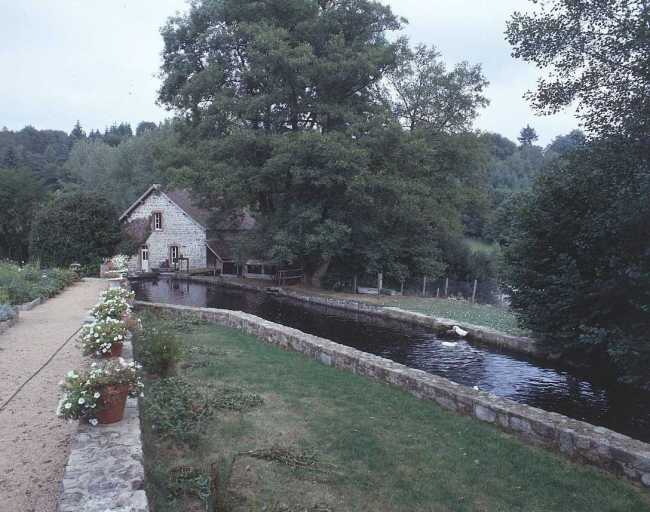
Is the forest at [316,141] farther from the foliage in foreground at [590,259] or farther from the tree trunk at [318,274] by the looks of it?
the foliage in foreground at [590,259]

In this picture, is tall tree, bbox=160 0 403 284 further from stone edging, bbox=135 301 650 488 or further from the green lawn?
the green lawn

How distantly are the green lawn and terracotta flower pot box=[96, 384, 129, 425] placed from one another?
55 cm

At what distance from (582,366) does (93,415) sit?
10509 mm

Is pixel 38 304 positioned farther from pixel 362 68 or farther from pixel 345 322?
pixel 362 68

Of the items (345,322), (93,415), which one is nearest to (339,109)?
(345,322)

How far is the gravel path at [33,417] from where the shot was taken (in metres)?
4.52

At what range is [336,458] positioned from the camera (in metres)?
5.88

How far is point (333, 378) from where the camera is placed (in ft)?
31.2

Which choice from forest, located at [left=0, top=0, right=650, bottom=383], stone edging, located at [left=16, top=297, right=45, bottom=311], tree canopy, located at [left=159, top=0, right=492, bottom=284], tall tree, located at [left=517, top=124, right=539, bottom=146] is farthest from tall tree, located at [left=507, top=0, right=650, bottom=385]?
tall tree, located at [left=517, top=124, right=539, bottom=146]

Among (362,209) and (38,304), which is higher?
(362,209)

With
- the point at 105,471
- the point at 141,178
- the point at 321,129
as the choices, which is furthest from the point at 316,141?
the point at 141,178

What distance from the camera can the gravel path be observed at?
4.52 meters

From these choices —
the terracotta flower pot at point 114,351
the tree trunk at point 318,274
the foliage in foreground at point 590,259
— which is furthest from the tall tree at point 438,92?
the terracotta flower pot at point 114,351

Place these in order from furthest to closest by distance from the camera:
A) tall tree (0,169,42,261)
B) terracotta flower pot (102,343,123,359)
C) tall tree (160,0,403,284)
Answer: tall tree (0,169,42,261), tall tree (160,0,403,284), terracotta flower pot (102,343,123,359)
